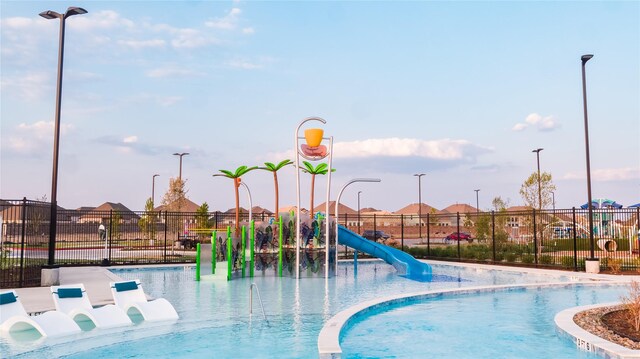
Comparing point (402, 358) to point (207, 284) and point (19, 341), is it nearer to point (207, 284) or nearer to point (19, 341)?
point (19, 341)

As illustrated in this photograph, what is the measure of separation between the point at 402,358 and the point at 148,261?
62.4 ft

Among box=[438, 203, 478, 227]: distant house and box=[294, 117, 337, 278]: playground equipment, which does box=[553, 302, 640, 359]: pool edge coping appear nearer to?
box=[294, 117, 337, 278]: playground equipment

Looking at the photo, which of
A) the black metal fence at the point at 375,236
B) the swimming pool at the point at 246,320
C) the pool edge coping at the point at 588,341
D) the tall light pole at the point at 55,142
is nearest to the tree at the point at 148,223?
the black metal fence at the point at 375,236

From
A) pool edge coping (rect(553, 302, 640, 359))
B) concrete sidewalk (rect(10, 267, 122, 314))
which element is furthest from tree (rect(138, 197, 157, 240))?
pool edge coping (rect(553, 302, 640, 359))

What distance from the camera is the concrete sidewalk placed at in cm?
1159

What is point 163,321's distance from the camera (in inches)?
430

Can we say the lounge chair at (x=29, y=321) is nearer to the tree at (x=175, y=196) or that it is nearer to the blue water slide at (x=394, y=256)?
the blue water slide at (x=394, y=256)

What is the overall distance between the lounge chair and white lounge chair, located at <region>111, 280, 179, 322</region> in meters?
1.45

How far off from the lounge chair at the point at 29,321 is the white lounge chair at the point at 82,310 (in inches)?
16.2

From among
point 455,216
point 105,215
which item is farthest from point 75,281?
point 105,215

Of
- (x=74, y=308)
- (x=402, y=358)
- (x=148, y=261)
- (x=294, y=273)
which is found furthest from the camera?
(x=148, y=261)

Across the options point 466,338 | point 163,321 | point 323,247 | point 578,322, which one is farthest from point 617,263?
point 163,321

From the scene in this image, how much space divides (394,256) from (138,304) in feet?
40.7

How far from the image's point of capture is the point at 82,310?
33.5ft
